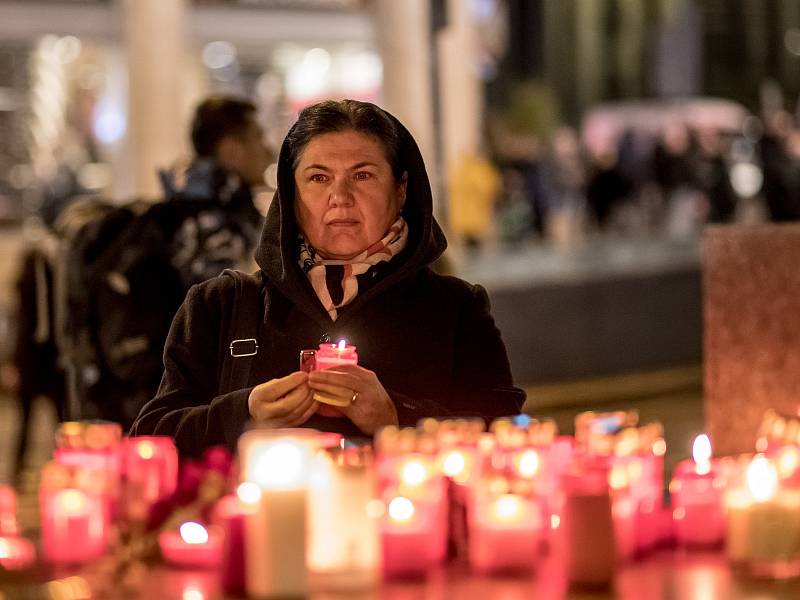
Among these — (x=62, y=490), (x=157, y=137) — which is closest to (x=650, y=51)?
(x=157, y=137)

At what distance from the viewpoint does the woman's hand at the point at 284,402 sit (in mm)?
3418

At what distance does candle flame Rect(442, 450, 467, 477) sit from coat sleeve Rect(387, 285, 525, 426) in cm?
57

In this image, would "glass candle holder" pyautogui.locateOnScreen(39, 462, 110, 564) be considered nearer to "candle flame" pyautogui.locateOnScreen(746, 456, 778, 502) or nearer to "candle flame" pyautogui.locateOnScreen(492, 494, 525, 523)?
"candle flame" pyautogui.locateOnScreen(492, 494, 525, 523)

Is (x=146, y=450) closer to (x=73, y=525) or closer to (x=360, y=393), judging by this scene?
(x=73, y=525)

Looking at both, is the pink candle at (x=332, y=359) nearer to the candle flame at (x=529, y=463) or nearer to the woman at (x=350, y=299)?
the woman at (x=350, y=299)

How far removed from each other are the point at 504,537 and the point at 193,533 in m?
0.54

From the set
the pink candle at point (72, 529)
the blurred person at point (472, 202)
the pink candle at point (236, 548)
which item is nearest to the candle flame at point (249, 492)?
the pink candle at point (236, 548)

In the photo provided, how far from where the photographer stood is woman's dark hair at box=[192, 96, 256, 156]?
668 centimetres

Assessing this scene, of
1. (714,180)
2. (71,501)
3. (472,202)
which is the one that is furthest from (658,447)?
(714,180)

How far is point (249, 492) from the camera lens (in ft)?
8.99

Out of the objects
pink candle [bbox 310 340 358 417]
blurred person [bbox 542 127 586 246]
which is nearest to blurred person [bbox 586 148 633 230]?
blurred person [bbox 542 127 586 246]

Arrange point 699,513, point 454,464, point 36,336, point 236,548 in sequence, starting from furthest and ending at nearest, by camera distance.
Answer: point 36,336, point 454,464, point 699,513, point 236,548

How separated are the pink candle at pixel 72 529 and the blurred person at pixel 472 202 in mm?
17815

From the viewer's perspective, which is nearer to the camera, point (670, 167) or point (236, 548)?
point (236, 548)
